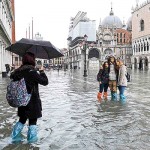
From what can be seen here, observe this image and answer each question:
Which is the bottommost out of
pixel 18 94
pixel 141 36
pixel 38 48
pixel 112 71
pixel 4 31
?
pixel 18 94

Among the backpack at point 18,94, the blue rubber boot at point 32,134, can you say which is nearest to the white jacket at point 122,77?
the blue rubber boot at point 32,134

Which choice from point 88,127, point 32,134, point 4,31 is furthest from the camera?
point 4,31

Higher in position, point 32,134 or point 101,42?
point 101,42

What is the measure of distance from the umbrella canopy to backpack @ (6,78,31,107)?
904 millimetres

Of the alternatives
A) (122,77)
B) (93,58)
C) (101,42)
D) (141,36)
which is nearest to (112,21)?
(101,42)

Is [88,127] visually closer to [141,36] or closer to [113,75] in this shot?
[113,75]

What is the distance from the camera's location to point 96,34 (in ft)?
375

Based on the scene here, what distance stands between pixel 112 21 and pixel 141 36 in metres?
34.7

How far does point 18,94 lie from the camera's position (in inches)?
→ 215

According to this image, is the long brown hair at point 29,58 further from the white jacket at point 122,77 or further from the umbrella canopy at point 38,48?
the white jacket at point 122,77

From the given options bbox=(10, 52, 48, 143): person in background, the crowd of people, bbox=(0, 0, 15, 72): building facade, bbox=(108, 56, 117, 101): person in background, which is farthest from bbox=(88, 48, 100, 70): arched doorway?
bbox=(10, 52, 48, 143): person in background

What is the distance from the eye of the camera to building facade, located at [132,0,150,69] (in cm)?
8681

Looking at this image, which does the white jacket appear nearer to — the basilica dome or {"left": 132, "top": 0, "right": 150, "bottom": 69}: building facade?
{"left": 132, "top": 0, "right": 150, "bottom": 69}: building facade

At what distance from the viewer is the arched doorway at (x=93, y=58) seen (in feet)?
343
